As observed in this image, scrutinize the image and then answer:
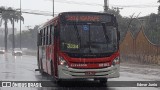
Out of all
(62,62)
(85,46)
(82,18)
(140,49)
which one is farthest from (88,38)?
(140,49)

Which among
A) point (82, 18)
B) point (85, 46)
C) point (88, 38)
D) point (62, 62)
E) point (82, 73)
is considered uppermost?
point (82, 18)

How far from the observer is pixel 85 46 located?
1548 centimetres

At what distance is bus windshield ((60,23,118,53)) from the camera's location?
1548 cm

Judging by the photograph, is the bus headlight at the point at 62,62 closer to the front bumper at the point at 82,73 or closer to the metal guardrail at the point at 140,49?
the front bumper at the point at 82,73

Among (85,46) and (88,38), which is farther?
(88,38)

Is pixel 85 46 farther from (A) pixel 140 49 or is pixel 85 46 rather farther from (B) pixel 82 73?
(A) pixel 140 49

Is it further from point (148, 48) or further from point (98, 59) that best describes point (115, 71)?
point (148, 48)

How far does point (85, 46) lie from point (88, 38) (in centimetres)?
37

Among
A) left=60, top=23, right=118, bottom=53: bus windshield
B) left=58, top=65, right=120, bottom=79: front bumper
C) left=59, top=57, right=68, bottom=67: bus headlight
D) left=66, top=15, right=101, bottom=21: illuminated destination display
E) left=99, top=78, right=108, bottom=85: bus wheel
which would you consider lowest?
left=99, top=78, right=108, bottom=85: bus wheel

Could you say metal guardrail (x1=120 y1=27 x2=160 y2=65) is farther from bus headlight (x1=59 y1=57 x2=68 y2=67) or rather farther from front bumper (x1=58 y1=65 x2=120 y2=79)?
bus headlight (x1=59 y1=57 x2=68 y2=67)

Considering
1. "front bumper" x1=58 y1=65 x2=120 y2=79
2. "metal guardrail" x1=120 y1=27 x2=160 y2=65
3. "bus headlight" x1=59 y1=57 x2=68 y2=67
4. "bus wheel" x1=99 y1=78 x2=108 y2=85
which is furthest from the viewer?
"metal guardrail" x1=120 y1=27 x2=160 y2=65

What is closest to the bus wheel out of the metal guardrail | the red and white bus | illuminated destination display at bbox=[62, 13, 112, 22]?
the red and white bus

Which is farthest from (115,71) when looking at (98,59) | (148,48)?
(148,48)

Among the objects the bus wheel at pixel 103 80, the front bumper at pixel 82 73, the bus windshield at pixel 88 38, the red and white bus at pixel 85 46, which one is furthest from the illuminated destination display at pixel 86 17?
the bus wheel at pixel 103 80
